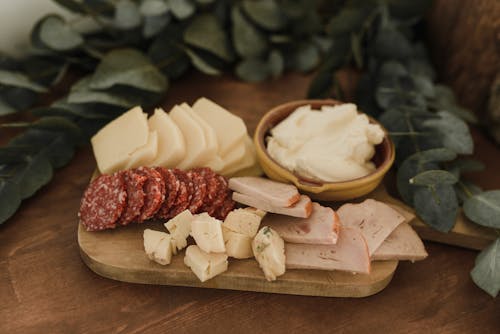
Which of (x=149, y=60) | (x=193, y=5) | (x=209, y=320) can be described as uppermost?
(x=193, y=5)

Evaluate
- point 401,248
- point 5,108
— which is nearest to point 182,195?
point 401,248

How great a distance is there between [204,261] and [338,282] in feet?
1.28

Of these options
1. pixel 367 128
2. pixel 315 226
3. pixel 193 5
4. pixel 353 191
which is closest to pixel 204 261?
pixel 315 226

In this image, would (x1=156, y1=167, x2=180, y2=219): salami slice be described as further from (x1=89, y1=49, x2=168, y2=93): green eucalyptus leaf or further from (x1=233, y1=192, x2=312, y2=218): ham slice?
(x1=89, y1=49, x2=168, y2=93): green eucalyptus leaf

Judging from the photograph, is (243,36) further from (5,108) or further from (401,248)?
(401,248)

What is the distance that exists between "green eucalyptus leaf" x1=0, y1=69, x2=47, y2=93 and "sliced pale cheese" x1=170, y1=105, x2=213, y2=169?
0.66m

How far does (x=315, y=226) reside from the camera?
1614 mm

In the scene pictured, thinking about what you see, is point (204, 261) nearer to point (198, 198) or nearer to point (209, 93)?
point (198, 198)

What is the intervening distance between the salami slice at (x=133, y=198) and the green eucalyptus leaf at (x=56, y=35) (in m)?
0.86

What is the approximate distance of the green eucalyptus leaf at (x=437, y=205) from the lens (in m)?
1.72

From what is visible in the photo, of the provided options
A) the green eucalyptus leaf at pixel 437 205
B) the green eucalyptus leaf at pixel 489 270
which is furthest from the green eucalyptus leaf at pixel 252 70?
the green eucalyptus leaf at pixel 489 270

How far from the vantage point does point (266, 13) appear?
2467mm

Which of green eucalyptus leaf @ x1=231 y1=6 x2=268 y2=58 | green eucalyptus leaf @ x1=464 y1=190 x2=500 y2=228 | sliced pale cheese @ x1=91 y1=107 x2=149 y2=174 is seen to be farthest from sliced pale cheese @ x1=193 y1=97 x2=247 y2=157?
green eucalyptus leaf @ x1=464 y1=190 x2=500 y2=228

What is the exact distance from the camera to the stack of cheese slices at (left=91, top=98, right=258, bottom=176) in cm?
180
